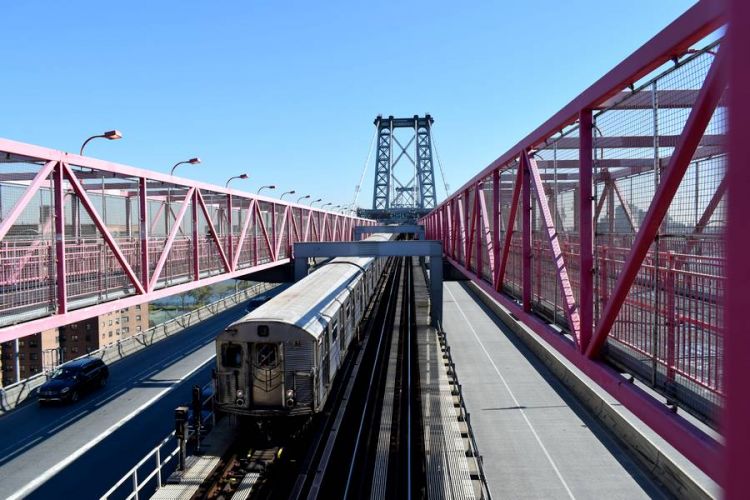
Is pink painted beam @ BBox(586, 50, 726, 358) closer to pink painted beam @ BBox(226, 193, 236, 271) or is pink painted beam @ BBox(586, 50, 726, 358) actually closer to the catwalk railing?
the catwalk railing

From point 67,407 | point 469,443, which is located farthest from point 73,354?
point 469,443

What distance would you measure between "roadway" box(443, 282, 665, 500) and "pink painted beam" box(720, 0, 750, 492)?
1214cm

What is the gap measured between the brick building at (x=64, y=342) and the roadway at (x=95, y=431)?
1540 centimetres

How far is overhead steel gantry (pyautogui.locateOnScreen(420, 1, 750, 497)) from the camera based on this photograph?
1.08 meters

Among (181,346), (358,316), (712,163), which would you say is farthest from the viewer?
(181,346)

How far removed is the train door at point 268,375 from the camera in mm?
9891

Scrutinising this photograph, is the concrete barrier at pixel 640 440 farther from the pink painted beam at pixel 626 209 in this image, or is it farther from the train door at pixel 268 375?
the train door at pixel 268 375

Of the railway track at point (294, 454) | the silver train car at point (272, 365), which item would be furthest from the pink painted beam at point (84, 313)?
the railway track at point (294, 454)

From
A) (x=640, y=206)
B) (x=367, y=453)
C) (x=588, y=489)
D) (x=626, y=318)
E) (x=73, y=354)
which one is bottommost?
(x=73, y=354)

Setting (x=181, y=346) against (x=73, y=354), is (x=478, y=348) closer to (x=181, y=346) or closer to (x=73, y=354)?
(x=181, y=346)

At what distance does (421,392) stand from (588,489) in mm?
4736

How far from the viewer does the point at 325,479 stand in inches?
370

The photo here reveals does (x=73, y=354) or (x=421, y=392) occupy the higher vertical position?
(x=421, y=392)

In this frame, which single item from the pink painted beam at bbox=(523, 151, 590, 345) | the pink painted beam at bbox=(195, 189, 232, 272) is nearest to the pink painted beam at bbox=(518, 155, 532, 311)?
the pink painted beam at bbox=(523, 151, 590, 345)
